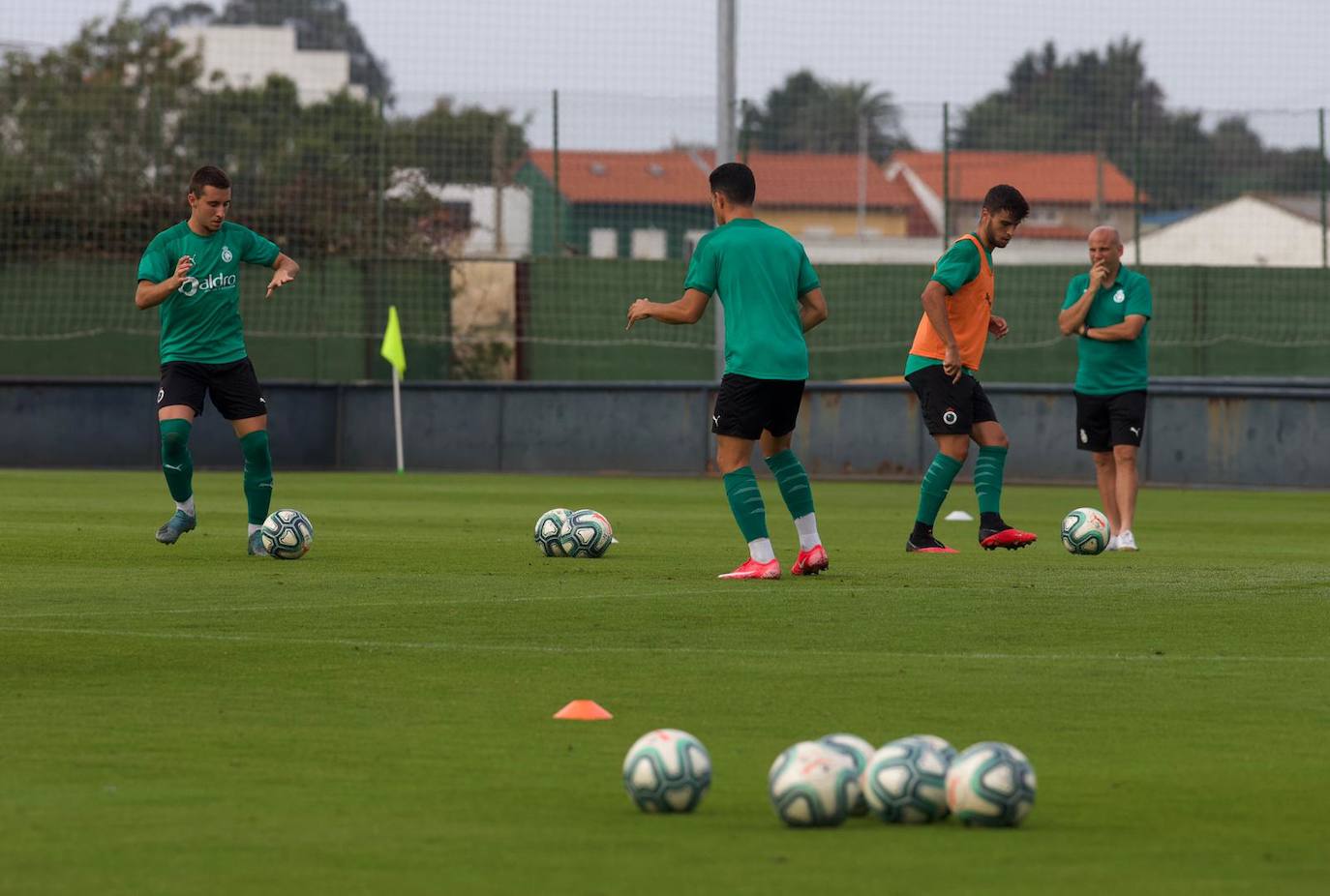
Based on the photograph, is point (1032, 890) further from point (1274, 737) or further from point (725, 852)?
point (1274, 737)

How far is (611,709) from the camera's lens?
22.9ft

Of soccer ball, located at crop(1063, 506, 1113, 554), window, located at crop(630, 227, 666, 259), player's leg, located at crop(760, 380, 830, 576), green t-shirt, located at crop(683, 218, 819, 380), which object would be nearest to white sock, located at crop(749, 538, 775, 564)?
player's leg, located at crop(760, 380, 830, 576)

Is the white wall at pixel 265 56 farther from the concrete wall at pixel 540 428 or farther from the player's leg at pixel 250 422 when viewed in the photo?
the player's leg at pixel 250 422

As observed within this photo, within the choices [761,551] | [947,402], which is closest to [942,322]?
[947,402]

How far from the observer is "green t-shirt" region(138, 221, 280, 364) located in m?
12.8

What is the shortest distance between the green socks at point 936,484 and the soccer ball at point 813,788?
25.3 ft

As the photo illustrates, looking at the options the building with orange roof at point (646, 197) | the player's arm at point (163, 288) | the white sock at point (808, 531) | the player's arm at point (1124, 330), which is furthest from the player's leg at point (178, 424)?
the building with orange roof at point (646, 197)

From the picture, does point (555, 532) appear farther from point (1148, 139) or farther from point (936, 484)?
point (1148, 139)

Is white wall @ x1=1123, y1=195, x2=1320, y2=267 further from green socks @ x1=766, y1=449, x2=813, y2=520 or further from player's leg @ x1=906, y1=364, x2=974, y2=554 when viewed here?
green socks @ x1=766, y1=449, x2=813, y2=520

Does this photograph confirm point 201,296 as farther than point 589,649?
Yes

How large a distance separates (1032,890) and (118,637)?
509 centimetres

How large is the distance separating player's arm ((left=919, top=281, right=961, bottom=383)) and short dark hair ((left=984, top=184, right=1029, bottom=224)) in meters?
0.66

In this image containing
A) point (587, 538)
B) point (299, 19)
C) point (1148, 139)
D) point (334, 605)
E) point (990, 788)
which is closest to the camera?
point (990, 788)

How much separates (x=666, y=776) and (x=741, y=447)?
223 inches
